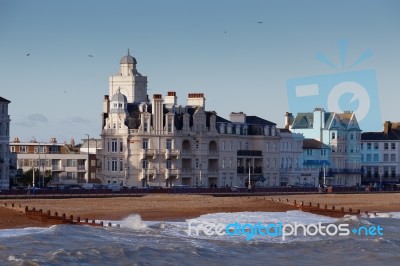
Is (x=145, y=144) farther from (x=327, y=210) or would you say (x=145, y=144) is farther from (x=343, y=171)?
(x=343, y=171)

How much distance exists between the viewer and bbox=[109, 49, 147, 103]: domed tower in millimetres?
99625

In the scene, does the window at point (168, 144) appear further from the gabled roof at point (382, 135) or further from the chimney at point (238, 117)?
the gabled roof at point (382, 135)

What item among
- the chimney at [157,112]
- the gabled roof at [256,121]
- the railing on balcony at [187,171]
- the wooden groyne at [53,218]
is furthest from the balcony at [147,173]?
the wooden groyne at [53,218]

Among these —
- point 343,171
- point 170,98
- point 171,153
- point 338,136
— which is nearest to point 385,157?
point 343,171

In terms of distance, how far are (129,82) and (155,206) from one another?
35.2 meters

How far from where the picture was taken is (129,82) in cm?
9962

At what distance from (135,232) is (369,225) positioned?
13318 mm

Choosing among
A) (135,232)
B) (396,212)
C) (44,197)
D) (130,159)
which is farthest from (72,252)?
(130,159)

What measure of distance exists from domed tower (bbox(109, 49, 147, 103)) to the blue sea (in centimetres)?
4311

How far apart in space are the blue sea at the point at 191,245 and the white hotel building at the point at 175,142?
121 ft

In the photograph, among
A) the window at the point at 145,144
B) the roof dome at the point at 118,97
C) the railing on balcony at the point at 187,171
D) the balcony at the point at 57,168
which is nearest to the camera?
the roof dome at the point at 118,97

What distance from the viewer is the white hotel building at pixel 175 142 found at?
94.0m

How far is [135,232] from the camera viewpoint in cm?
5031

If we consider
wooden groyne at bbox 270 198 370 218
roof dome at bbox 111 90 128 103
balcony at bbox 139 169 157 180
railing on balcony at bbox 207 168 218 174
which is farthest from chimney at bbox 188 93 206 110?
wooden groyne at bbox 270 198 370 218
